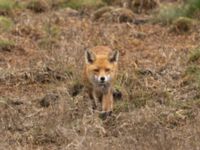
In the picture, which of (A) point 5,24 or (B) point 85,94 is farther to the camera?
(A) point 5,24

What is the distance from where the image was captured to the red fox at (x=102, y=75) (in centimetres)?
1096

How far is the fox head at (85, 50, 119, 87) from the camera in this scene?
1095 cm

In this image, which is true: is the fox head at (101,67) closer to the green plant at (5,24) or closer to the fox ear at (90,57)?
the fox ear at (90,57)

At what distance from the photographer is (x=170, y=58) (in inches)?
543

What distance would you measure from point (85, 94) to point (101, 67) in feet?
2.06

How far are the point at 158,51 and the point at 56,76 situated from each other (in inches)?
97.2

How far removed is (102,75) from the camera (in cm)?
1090

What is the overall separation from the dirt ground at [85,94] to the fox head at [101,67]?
345mm

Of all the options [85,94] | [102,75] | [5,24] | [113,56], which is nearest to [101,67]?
[102,75]

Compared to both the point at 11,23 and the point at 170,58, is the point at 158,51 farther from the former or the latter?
the point at 11,23

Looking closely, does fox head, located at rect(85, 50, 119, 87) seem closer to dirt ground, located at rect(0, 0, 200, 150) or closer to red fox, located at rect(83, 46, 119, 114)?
red fox, located at rect(83, 46, 119, 114)

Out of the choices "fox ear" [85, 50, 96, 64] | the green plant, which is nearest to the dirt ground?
the green plant

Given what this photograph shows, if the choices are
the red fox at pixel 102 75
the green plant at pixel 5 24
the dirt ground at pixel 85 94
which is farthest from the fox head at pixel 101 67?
the green plant at pixel 5 24

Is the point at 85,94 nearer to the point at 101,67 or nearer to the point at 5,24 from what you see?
the point at 101,67
